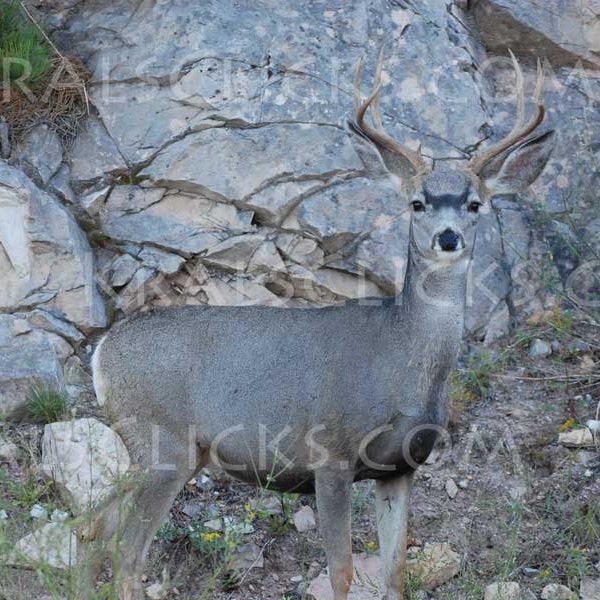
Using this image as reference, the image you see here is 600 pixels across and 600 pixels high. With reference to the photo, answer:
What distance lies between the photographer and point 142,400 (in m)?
A: 5.66

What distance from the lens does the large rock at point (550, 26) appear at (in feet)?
27.7

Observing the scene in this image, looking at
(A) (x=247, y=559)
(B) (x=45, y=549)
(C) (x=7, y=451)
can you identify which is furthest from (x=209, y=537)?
(B) (x=45, y=549)

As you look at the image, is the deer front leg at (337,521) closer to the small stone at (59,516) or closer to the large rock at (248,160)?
the small stone at (59,516)

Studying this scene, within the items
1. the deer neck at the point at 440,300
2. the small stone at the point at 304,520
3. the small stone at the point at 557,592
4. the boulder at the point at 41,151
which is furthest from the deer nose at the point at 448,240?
the boulder at the point at 41,151

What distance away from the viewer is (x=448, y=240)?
5.50 m

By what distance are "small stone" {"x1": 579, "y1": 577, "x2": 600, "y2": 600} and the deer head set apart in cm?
184

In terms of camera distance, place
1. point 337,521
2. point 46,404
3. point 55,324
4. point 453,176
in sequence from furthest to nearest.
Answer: point 55,324 → point 46,404 → point 453,176 → point 337,521

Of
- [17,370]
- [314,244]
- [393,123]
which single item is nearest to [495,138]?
[393,123]

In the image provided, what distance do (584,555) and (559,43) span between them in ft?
13.4

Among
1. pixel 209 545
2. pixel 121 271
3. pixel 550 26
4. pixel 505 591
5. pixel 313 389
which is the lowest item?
pixel 209 545

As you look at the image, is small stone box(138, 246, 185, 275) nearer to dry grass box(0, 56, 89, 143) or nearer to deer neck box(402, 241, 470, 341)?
dry grass box(0, 56, 89, 143)

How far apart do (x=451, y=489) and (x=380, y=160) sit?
208cm

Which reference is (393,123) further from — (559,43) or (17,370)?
(17,370)

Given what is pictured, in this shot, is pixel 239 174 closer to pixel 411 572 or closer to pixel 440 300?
pixel 440 300
